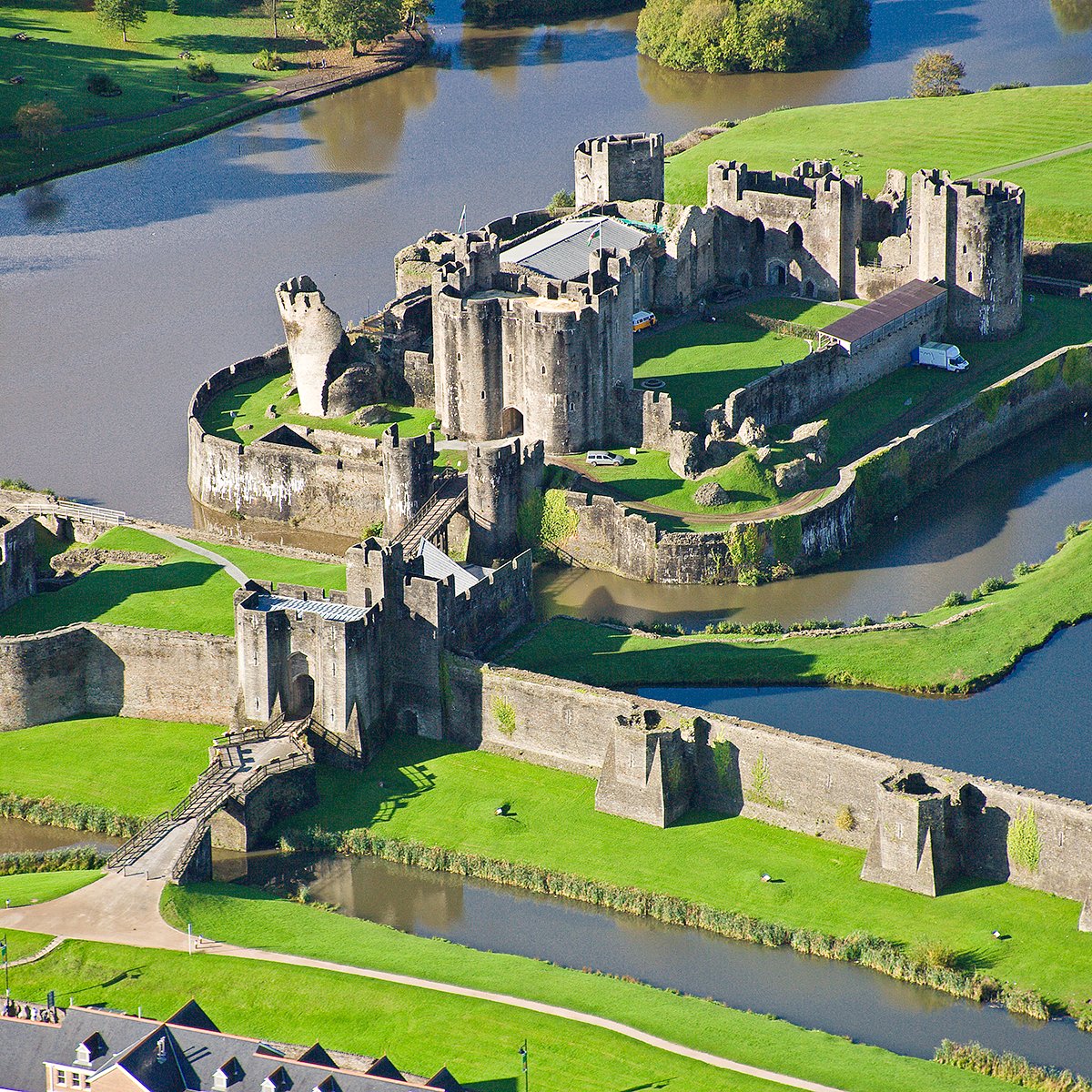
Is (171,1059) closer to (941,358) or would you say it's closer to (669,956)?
(669,956)

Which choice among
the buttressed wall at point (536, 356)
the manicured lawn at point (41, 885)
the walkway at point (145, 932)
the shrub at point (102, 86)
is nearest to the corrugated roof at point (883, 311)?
the buttressed wall at point (536, 356)

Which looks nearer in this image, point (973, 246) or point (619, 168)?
point (973, 246)

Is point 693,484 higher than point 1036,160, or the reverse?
point 1036,160

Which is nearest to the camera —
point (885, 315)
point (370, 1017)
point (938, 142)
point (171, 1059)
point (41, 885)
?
point (171, 1059)

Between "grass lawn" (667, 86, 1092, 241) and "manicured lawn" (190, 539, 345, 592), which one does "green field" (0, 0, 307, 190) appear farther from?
"manicured lawn" (190, 539, 345, 592)

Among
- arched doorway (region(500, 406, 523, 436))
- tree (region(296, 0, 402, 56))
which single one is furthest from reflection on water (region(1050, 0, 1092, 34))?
arched doorway (region(500, 406, 523, 436))

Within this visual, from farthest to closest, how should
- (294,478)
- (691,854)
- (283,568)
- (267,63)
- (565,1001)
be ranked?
(267,63), (294,478), (283,568), (691,854), (565,1001)

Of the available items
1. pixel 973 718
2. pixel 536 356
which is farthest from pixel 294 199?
pixel 973 718

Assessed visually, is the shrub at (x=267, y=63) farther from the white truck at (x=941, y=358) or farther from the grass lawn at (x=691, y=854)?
the grass lawn at (x=691, y=854)
